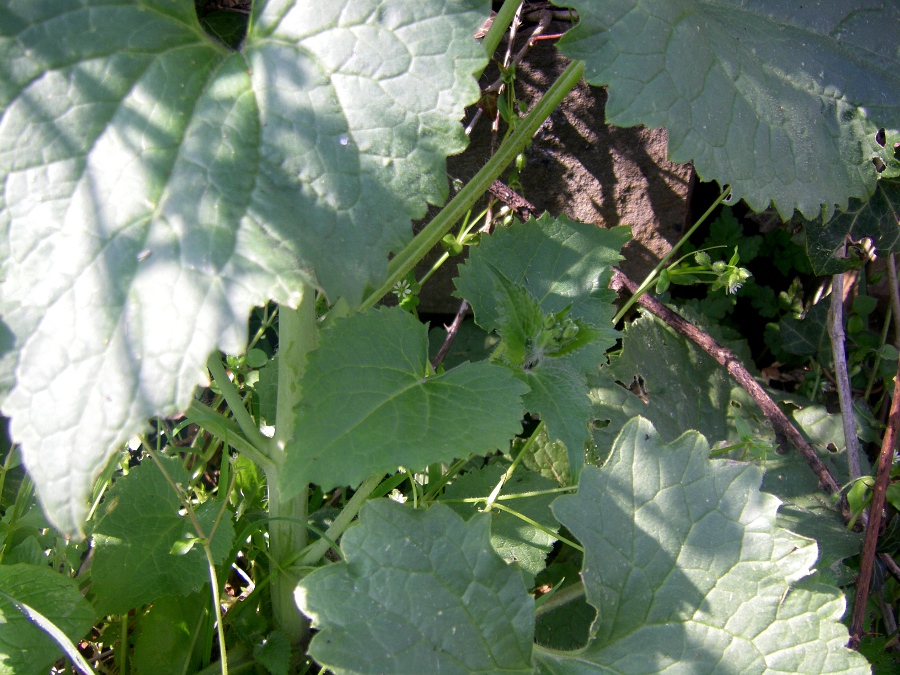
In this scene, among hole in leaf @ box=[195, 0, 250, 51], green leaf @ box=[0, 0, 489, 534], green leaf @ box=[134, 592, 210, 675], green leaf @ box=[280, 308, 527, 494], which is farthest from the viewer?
hole in leaf @ box=[195, 0, 250, 51]

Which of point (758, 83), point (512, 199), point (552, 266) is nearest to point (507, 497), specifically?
point (552, 266)

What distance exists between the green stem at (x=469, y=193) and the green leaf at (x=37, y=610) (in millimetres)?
900

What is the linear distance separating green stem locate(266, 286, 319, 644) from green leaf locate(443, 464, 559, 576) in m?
0.40

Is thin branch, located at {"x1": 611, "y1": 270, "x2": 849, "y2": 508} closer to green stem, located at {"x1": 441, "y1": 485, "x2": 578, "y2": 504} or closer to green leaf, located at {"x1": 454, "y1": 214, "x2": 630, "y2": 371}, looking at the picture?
green leaf, located at {"x1": 454, "y1": 214, "x2": 630, "y2": 371}

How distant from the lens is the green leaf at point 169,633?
157cm

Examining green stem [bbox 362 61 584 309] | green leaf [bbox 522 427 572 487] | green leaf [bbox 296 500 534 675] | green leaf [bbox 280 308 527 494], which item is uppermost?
green stem [bbox 362 61 584 309]

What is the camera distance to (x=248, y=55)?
1160mm

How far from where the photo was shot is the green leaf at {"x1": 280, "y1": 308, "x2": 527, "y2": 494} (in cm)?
119

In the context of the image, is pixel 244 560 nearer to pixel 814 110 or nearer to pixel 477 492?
pixel 477 492

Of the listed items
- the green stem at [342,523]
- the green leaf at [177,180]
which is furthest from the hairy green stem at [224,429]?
the green leaf at [177,180]

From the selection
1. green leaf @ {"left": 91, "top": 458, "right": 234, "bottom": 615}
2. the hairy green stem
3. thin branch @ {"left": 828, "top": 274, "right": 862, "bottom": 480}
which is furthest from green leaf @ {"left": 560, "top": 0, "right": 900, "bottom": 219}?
green leaf @ {"left": 91, "top": 458, "right": 234, "bottom": 615}

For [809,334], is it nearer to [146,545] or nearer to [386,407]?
[386,407]

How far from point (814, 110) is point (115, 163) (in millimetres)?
1409

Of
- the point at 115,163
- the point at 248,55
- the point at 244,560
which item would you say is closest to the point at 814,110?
the point at 248,55
